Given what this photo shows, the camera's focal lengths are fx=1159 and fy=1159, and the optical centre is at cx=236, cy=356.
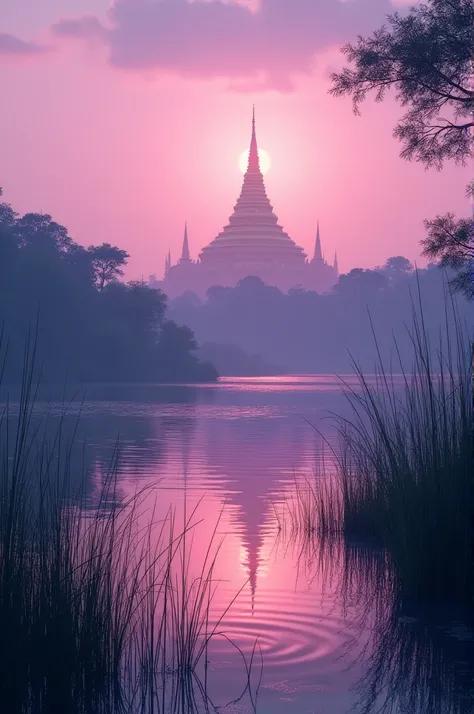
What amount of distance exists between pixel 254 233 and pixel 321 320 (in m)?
31.4

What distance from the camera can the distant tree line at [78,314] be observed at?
44594 mm

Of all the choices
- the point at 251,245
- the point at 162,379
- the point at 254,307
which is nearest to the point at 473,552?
the point at 162,379

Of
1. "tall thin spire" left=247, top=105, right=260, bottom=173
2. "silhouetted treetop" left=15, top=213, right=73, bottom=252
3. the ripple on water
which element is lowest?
the ripple on water

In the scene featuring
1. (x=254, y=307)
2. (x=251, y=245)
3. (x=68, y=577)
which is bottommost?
Result: (x=68, y=577)

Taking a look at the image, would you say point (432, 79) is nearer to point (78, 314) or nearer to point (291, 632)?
point (291, 632)

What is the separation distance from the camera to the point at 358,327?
9019 centimetres

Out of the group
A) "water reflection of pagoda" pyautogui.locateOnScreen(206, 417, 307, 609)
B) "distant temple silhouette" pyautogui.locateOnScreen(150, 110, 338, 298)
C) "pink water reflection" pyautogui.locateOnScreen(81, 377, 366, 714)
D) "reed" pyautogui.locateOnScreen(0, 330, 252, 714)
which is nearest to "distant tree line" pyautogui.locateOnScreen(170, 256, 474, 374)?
"distant temple silhouette" pyautogui.locateOnScreen(150, 110, 338, 298)

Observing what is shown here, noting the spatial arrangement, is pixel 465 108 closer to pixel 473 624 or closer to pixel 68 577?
pixel 473 624

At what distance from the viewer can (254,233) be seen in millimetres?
120375

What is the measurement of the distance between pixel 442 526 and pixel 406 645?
2.47 ft

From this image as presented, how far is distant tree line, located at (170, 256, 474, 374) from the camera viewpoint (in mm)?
89438

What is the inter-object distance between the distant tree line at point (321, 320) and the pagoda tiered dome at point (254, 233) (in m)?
24.5

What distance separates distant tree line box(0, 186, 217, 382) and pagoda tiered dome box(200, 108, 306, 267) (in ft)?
195

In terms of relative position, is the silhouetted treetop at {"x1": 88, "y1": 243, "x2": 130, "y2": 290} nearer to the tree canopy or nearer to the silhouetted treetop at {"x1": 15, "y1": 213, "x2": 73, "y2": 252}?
the silhouetted treetop at {"x1": 15, "y1": 213, "x2": 73, "y2": 252}
